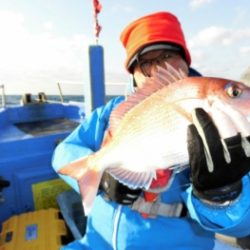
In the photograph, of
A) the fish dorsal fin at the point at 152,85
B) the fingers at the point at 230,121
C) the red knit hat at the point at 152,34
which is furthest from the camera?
the red knit hat at the point at 152,34

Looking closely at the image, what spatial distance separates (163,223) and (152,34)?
107 centimetres

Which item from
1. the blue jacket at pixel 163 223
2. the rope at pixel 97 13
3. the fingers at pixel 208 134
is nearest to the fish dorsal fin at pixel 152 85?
the fingers at pixel 208 134

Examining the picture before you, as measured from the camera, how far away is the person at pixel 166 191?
138 cm

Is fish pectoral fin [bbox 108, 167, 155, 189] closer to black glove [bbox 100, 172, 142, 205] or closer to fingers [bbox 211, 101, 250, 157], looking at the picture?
black glove [bbox 100, 172, 142, 205]

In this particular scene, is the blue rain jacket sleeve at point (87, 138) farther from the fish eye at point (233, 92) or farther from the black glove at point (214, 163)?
the fish eye at point (233, 92)

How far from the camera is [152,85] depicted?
139 centimetres

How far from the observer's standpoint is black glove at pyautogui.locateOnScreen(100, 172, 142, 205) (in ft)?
5.39

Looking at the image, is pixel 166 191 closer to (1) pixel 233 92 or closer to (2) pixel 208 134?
(2) pixel 208 134

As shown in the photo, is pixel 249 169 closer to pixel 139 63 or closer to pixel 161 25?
pixel 139 63

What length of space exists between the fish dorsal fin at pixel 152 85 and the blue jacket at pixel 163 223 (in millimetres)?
475

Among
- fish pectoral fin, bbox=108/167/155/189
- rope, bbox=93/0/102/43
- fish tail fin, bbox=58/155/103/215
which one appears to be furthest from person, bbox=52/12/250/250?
rope, bbox=93/0/102/43

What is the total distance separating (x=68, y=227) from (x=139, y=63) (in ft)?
5.35

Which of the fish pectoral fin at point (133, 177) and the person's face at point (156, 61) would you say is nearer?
the fish pectoral fin at point (133, 177)

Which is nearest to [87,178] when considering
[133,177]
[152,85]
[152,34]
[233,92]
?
[133,177]
